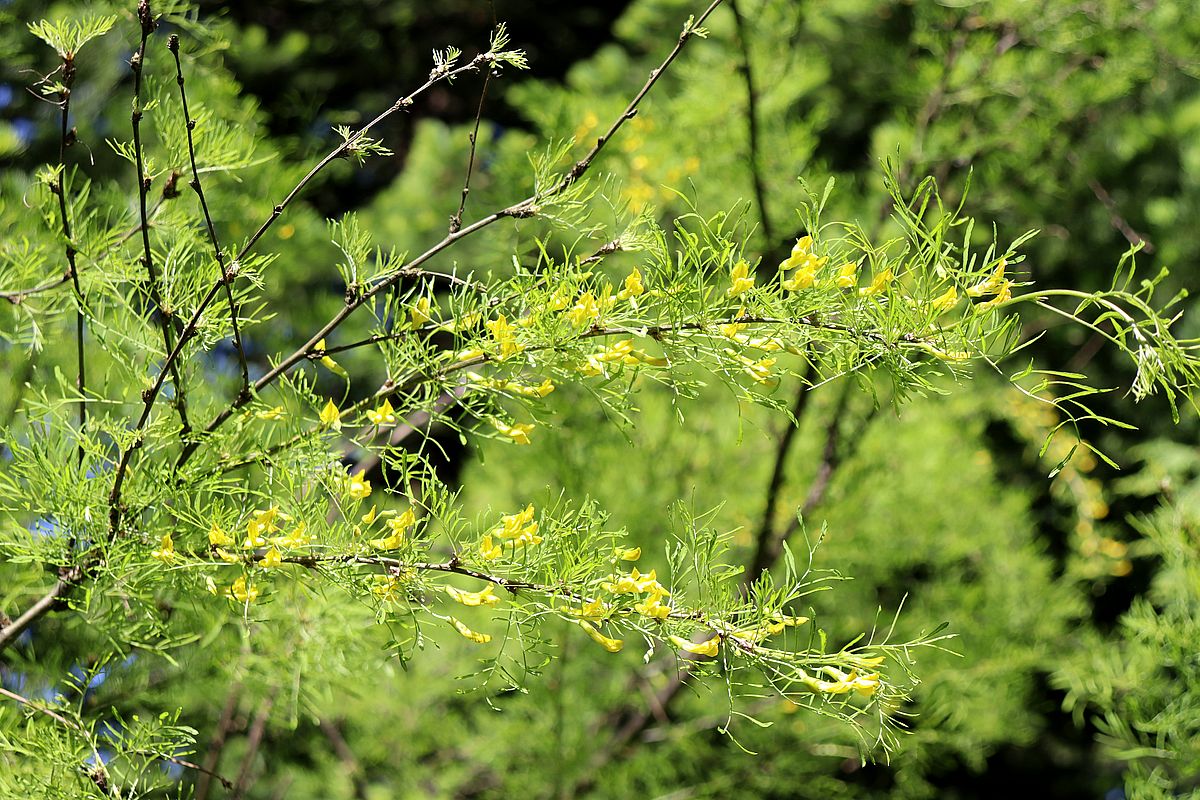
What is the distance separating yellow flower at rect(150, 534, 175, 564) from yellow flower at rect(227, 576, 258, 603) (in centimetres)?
3

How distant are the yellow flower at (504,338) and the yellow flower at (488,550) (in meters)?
0.09

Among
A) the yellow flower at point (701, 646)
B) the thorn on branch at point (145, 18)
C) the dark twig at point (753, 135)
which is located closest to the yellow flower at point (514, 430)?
the yellow flower at point (701, 646)

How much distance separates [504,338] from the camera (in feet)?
1.69

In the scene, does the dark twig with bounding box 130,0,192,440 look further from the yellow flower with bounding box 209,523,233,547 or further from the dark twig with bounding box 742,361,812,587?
the dark twig with bounding box 742,361,812,587

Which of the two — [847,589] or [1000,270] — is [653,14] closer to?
[847,589]

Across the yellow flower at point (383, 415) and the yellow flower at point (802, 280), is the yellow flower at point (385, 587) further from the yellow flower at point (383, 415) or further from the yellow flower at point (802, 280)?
the yellow flower at point (802, 280)

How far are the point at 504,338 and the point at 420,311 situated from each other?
5 cm

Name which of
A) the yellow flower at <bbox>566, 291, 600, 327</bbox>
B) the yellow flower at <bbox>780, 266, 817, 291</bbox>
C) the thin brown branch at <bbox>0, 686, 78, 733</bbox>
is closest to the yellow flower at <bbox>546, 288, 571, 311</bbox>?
the yellow flower at <bbox>566, 291, 600, 327</bbox>

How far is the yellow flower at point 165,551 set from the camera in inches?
19.5

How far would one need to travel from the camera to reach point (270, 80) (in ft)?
9.13

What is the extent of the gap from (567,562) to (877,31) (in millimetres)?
2441

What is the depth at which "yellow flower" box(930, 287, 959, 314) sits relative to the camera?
1.64 ft

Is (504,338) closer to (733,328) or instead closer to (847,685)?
(733,328)

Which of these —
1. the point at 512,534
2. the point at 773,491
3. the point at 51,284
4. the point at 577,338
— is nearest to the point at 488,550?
the point at 512,534
